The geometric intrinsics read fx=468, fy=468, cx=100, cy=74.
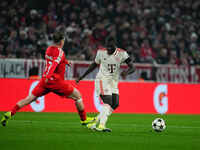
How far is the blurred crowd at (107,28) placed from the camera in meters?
19.7

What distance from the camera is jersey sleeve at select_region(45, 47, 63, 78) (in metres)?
10.2

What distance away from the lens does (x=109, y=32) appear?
22688 mm

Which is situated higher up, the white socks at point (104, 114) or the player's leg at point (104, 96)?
the player's leg at point (104, 96)

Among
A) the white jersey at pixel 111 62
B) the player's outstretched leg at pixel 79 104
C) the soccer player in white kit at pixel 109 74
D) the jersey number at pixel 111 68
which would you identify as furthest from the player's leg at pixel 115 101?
the player's outstretched leg at pixel 79 104

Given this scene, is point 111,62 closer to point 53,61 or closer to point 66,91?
point 66,91

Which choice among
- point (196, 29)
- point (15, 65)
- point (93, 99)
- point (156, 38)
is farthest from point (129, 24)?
point (15, 65)

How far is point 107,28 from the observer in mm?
22938

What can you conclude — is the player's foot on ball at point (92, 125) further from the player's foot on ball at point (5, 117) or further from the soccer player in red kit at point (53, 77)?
the player's foot on ball at point (5, 117)

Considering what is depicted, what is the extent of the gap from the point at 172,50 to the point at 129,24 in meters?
2.57

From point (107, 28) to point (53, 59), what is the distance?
42.5 ft

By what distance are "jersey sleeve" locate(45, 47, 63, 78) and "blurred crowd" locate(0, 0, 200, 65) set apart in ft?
25.5

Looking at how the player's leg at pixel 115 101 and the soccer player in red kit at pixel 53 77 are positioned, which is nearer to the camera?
the soccer player in red kit at pixel 53 77

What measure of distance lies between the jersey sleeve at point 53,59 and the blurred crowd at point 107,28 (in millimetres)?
7777

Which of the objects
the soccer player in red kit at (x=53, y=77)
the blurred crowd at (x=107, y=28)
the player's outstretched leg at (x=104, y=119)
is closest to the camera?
the player's outstretched leg at (x=104, y=119)
